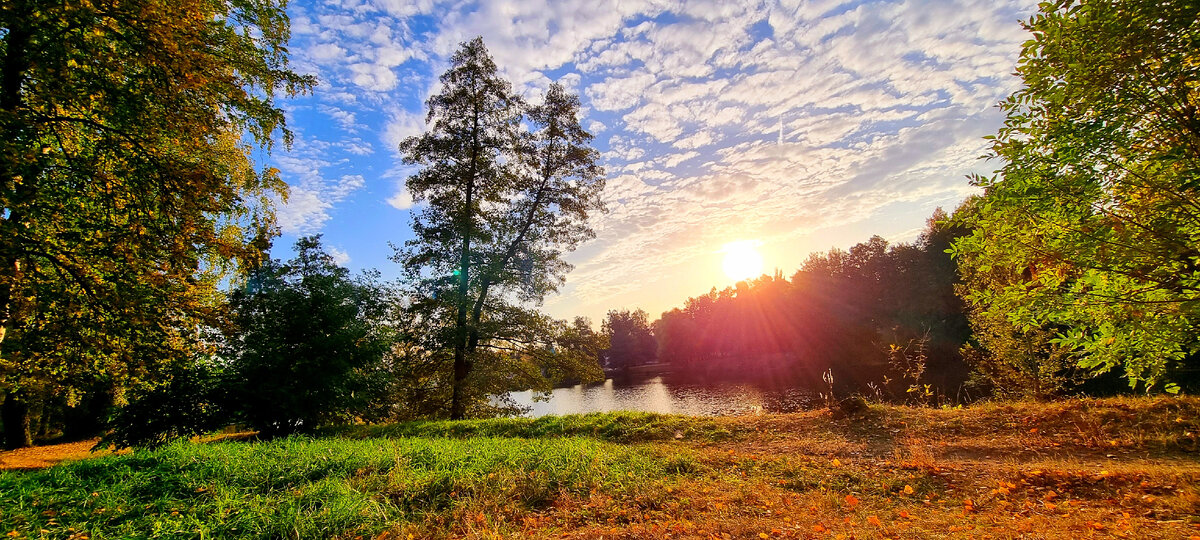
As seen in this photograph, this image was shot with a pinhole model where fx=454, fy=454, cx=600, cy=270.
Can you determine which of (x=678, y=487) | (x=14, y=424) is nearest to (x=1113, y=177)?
(x=678, y=487)

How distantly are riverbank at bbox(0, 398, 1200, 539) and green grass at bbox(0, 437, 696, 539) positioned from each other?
0.02 m

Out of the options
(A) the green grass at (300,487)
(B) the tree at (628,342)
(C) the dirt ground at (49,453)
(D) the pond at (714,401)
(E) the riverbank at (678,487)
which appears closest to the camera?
(A) the green grass at (300,487)

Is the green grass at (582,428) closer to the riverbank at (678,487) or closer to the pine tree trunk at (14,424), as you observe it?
the riverbank at (678,487)

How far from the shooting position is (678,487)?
5887mm

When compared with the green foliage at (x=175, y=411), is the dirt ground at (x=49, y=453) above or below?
below

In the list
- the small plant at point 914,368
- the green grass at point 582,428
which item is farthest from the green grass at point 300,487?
the small plant at point 914,368

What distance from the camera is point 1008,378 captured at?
51.2 ft

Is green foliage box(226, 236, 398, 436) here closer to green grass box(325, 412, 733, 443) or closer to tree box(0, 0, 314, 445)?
green grass box(325, 412, 733, 443)

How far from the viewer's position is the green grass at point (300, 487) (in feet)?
13.9

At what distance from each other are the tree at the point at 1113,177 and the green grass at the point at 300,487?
5766mm

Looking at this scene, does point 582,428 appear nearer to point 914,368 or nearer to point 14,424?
point 914,368

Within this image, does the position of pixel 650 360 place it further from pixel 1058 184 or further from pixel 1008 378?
pixel 1058 184

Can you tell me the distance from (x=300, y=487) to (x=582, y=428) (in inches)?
266

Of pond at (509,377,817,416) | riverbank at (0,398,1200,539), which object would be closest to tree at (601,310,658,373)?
pond at (509,377,817,416)
